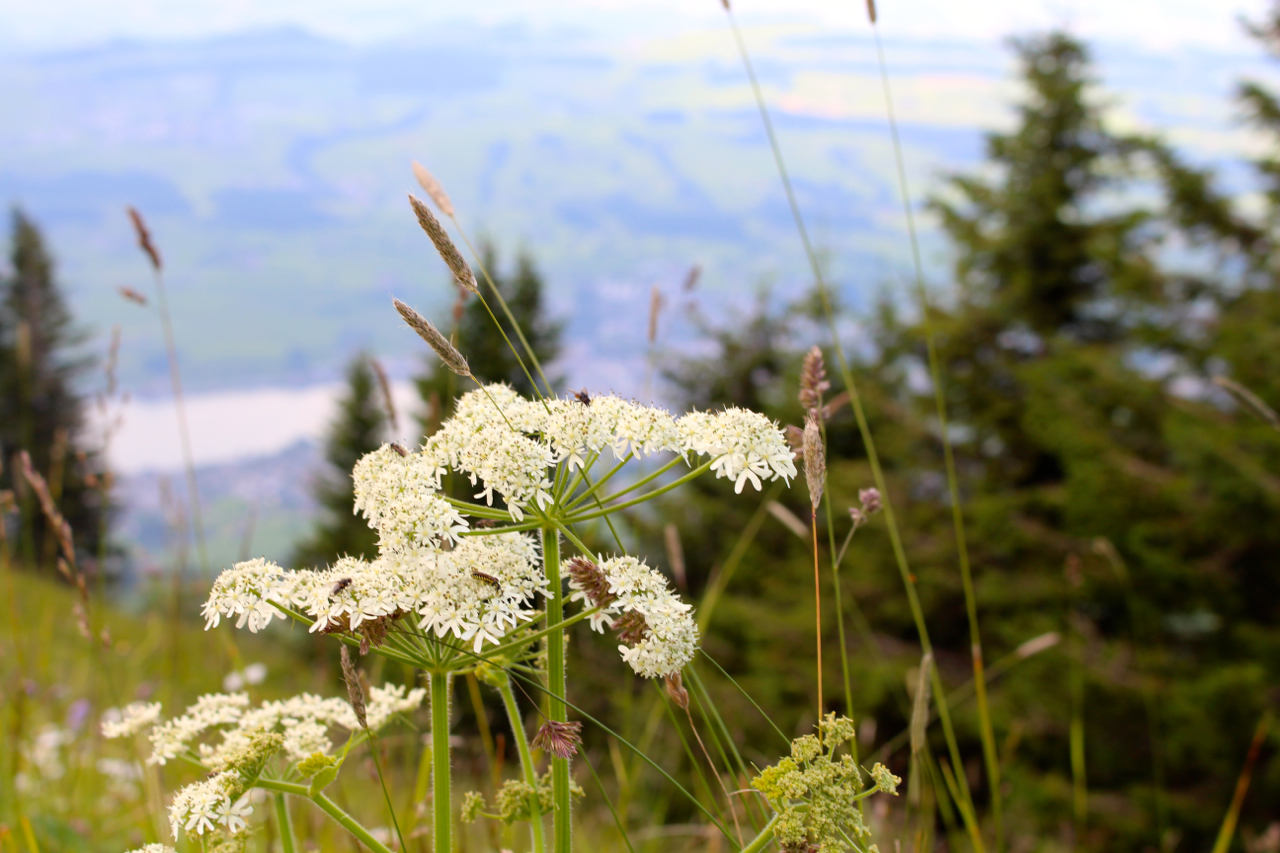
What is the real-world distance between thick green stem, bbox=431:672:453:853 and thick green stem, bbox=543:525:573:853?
8.1 inches

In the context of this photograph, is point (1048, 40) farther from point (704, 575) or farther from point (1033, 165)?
point (704, 575)

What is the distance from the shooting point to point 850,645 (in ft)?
65.6

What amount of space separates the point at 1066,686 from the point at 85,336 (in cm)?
6137

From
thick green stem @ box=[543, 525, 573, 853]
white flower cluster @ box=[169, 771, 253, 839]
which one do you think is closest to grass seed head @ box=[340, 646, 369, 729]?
white flower cluster @ box=[169, 771, 253, 839]

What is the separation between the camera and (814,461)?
1.79 metres

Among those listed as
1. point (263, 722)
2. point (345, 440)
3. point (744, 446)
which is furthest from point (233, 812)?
point (345, 440)

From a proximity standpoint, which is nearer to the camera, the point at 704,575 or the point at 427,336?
the point at 427,336

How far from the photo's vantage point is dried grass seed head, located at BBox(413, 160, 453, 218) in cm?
254

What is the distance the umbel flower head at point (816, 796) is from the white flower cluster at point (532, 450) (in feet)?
1.65

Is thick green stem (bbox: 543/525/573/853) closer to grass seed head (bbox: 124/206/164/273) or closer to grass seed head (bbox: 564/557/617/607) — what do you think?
grass seed head (bbox: 564/557/617/607)

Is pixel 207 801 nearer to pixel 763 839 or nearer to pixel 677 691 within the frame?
pixel 677 691

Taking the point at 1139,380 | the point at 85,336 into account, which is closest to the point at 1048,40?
the point at 1139,380

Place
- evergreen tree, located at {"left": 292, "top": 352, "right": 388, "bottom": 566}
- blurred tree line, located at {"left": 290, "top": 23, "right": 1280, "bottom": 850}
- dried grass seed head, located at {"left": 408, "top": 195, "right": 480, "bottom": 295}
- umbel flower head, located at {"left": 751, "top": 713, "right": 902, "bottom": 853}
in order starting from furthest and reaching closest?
evergreen tree, located at {"left": 292, "top": 352, "right": 388, "bottom": 566}, blurred tree line, located at {"left": 290, "top": 23, "right": 1280, "bottom": 850}, dried grass seed head, located at {"left": 408, "top": 195, "right": 480, "bottom": 295}, umbel flower head, located at {"left": 751, "top": 713, "right": 902, "bottom": 853}

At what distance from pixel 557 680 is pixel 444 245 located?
37.1 inches
